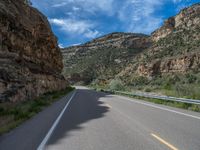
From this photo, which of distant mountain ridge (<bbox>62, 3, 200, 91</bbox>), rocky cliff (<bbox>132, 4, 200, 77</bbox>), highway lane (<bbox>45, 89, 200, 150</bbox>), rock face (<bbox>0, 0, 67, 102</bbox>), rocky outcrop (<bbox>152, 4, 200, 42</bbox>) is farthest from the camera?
rocky outcrop (<bbox>152, 4, 200, 42</bbox>)

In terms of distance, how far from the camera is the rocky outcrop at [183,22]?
2773 inches

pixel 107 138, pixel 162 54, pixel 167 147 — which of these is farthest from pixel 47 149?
pixel 162 54

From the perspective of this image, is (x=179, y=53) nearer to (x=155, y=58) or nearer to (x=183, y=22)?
(x=155, y=58)

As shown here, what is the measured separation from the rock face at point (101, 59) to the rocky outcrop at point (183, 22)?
541 inches

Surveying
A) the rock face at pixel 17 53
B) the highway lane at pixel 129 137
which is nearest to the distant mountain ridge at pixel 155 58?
the rock face at pixel 17 53

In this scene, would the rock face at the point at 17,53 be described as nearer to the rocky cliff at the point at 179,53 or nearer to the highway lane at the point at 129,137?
the highway lane at the point at 129,137

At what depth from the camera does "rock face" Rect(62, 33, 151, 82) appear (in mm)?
93544

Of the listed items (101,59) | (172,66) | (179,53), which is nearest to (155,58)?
(179,53)

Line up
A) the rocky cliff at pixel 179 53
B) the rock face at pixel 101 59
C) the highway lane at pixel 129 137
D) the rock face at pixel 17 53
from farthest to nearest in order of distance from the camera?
the rock face at pixel 101 59 → the rocky cliff at pixel 179 53 → the rock face at pixel 17 53 → the highway lane at pixel 129 137

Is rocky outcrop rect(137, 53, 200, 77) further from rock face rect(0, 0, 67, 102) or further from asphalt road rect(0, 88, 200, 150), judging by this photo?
asphalt road rect(0, 88, 200, 150)

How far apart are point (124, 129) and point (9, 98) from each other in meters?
10.6

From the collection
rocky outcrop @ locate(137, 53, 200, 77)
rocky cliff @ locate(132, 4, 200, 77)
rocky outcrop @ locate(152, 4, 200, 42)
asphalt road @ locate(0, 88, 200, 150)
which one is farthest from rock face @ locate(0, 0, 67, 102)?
rocky outcrop @ locate(152, 4, 200, 42)

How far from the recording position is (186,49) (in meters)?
59.2

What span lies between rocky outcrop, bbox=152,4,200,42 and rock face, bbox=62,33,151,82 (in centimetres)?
1373
